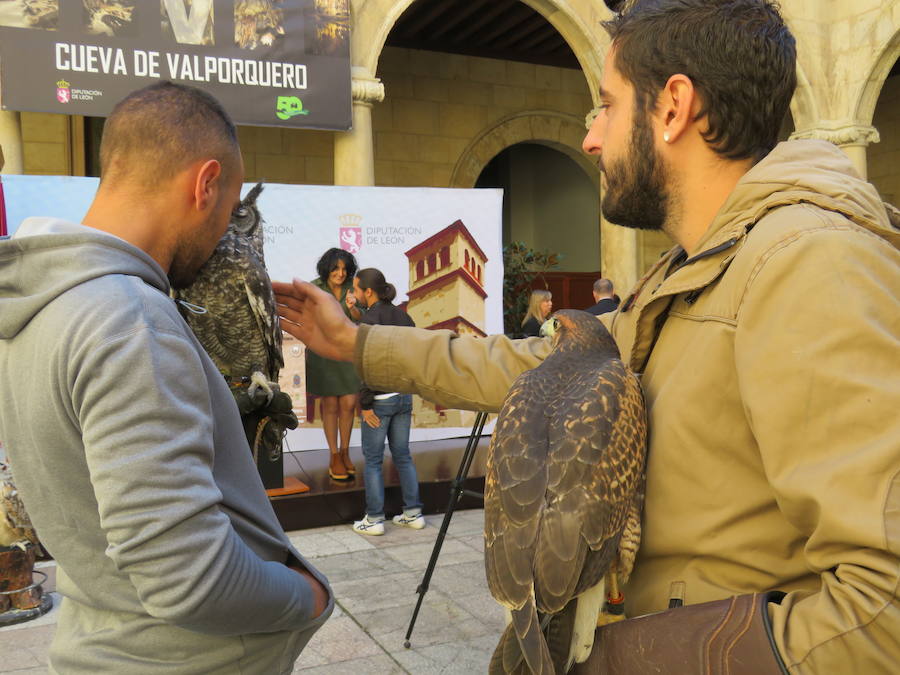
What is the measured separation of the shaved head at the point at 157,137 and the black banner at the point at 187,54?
6.58 meters

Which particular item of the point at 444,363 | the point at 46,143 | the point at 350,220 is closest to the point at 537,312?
the point at 350,220

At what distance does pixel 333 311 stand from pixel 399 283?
5016 mm

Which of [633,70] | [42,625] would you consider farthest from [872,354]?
[42,625]

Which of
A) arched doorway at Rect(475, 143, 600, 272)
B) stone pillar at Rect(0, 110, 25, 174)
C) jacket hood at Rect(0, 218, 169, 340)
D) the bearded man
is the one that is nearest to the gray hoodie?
jacket hood at Rect(0, 218, 169, 340)

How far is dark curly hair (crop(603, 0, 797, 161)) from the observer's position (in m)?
1.31

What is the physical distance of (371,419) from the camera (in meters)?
6.19

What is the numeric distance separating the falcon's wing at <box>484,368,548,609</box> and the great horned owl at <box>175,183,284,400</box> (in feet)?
5.95

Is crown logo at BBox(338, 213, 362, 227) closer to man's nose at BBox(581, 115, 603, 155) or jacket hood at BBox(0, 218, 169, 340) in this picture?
man's nose at BBox(581, 115, 603, 155)

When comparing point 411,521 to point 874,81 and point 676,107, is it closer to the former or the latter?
point 676,107

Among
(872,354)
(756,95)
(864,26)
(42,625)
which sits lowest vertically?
(42,625)

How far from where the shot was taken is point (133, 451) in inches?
46.6

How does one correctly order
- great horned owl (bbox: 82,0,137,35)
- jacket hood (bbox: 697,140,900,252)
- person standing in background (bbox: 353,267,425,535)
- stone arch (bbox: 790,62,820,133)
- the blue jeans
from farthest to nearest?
stone arch (bbox: 790,62,820,133)
great horned owl (bbox: 82,0,137,35)
the blue jeans
person standing in background (bbox: 353,267,425,535)
jacket hood (bbox: 697,140,900,252)

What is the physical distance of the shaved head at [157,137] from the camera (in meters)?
1.47

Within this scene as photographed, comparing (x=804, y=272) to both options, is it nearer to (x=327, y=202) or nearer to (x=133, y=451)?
(x=133, y=451)
